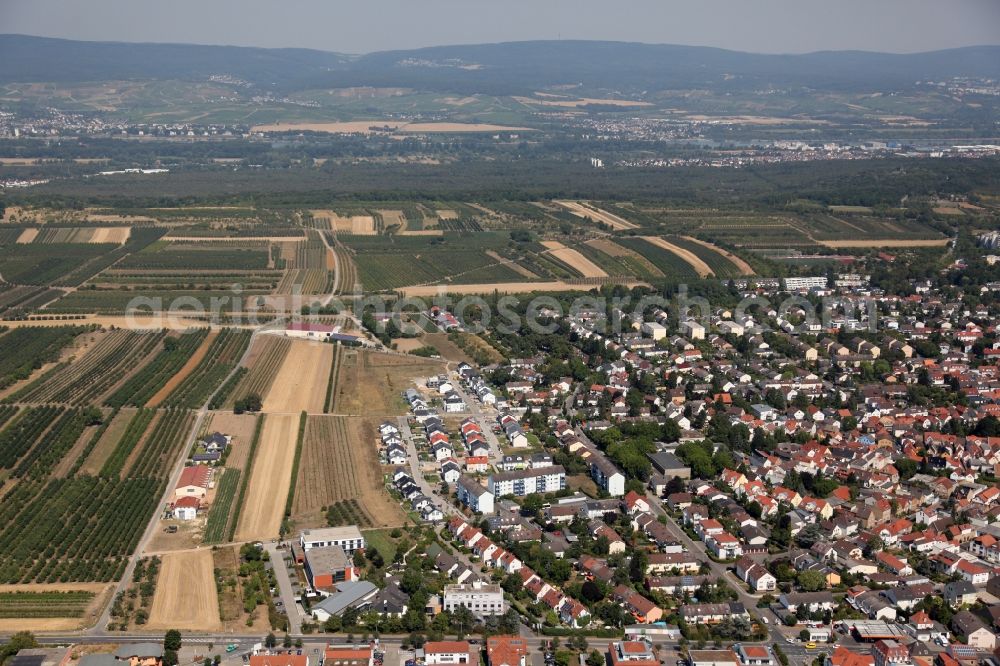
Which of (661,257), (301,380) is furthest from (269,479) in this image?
(661,257)

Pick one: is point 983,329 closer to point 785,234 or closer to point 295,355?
point 785,234

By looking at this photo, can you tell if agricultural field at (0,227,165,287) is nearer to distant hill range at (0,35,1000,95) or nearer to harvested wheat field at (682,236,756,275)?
harvested wheat field at (682,236,756,275)

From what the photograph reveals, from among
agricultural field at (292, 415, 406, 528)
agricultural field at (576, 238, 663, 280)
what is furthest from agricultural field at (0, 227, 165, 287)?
agricultural field at (292, 415, 406, 528)

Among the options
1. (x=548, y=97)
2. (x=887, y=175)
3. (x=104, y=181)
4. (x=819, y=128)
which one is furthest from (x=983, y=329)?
(x=548, y=97)

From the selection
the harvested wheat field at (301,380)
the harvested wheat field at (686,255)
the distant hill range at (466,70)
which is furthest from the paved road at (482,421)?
the distant hill range at (466,70)

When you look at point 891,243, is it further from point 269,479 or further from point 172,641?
point 172,641
